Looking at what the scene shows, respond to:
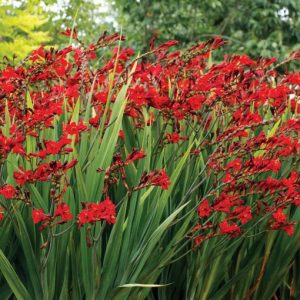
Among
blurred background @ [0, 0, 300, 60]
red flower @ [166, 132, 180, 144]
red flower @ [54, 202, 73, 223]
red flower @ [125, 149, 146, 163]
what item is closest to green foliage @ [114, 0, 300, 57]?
blurred background @ [0, 0, 300, 60]

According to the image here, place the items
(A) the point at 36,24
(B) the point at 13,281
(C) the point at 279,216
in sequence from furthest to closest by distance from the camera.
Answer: (A) the point at 36,24 < (C) the point at 279,216 < (B) the point at 13,281

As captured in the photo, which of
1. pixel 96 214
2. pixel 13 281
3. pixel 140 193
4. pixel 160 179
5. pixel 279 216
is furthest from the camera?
pixel 279 216

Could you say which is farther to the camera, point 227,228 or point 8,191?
point 227,228

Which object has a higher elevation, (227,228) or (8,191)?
(8,191)

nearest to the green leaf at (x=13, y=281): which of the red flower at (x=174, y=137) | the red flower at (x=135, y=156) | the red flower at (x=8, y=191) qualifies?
the red flower at (x=8, y=191)

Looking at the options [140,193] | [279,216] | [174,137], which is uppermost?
[174,137]

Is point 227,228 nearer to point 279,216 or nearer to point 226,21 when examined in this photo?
point 279,216

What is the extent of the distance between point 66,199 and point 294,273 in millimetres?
1159

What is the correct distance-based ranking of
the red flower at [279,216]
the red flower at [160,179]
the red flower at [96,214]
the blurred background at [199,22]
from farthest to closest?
the blurred background at [199,22], the red flower at [279,216], the red flower at [160,179], the red flower at [96,214]

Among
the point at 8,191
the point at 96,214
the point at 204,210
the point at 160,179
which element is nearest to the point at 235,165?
the point at 204,210

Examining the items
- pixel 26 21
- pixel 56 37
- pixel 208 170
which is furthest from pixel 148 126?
pixel 56 37

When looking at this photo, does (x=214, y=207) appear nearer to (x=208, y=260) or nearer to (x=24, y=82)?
(x=208, y=260)

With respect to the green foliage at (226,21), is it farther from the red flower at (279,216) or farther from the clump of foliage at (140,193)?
the red flower at (279,216)

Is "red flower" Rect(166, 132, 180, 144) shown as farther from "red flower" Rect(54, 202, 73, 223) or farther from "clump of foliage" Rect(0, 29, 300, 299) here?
"red flower" Rect(54, 202, 73, 223)
